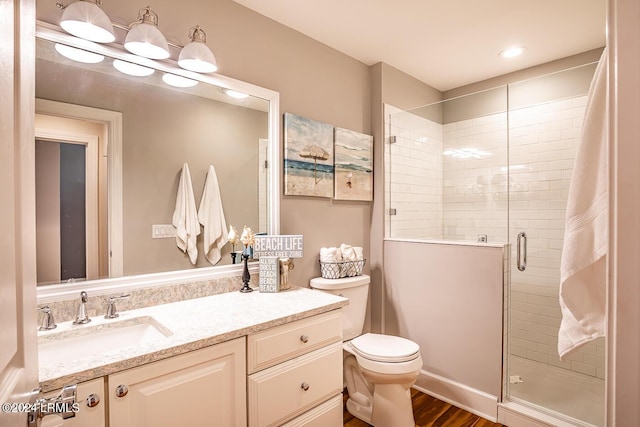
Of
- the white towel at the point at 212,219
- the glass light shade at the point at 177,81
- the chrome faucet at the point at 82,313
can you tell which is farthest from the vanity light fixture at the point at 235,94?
the chrome faucet at the point at 82,313

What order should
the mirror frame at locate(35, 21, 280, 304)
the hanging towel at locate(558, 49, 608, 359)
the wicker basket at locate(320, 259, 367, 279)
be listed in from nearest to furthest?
the hanging towel at locate(558, 49, 608, 359) → the mirror frame at locate(35, 21, 280, 304) → the wicker basket at locate(320, 259, 367, 279)

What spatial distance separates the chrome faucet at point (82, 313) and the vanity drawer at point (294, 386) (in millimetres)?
691

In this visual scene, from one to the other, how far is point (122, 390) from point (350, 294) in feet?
4.83

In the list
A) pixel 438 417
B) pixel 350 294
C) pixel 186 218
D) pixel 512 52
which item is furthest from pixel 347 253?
pixel 512 52

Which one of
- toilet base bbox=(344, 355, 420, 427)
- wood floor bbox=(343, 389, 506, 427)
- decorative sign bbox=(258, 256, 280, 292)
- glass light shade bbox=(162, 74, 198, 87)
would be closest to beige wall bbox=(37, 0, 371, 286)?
glass light shade bbox=(162, 74, 198, 87)

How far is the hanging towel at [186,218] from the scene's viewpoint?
1.63 m

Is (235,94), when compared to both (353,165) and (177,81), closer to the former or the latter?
(177,81)

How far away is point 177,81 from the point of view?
164 centimetres

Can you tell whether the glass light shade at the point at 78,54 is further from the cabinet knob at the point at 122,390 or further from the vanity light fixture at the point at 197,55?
the cabinet knob at the point at 122,390

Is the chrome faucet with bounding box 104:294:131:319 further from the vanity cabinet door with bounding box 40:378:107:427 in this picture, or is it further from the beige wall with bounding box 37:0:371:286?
the beige wall with bounding box 37:0:371:286

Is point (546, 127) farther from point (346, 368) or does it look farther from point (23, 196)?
point (23, 196)

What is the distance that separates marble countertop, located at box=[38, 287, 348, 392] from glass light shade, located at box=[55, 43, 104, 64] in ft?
3.52

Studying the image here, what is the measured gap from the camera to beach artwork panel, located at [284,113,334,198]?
2055 mm

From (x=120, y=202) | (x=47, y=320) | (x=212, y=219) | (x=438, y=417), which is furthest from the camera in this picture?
(x=438, y=417)
